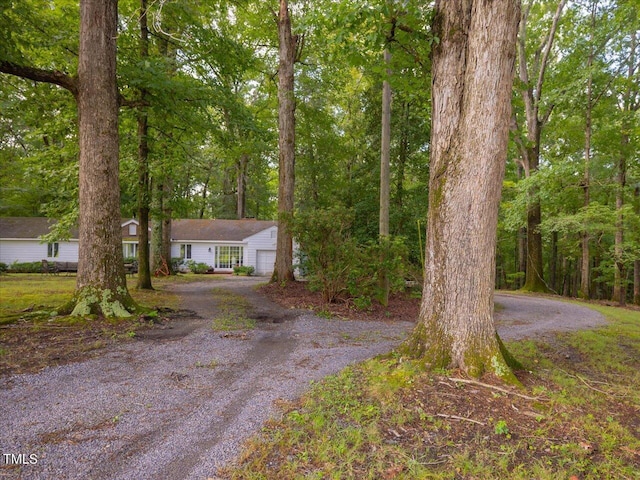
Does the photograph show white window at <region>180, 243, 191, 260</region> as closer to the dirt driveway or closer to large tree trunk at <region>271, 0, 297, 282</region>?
large tree trunk at <region>271, 0, 297, 282</region>

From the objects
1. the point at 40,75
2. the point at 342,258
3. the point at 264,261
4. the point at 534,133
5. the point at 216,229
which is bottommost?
the point at 264,261

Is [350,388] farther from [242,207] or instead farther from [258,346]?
[242,207]

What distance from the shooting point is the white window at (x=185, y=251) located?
24.8 meters

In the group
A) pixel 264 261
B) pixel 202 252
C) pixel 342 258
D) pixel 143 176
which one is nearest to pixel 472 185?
pixel 342 258

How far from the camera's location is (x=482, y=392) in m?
3.14

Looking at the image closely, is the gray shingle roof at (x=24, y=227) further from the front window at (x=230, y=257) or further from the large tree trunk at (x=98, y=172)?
the large tree trunk at (x=98, y=172)

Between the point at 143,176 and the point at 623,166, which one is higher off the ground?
the point at 623,166

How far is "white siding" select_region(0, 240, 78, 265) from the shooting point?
22.8 meters

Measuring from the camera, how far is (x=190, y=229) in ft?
83.6

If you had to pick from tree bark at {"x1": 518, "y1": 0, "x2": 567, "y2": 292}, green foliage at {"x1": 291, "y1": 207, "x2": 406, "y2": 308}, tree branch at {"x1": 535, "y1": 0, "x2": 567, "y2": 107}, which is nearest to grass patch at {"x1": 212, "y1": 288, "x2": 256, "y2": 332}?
green foliage at {"x1": 291, "y1": 207, "x2": 406, "y2": 308}

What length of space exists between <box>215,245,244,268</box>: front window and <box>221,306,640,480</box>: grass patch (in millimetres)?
21835

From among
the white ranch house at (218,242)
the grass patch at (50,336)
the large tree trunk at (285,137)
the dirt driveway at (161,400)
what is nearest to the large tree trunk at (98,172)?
the grass patch at (50,336)

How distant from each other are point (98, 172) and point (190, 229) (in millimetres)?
19795

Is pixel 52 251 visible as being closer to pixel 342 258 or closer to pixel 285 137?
pixel 285 137
